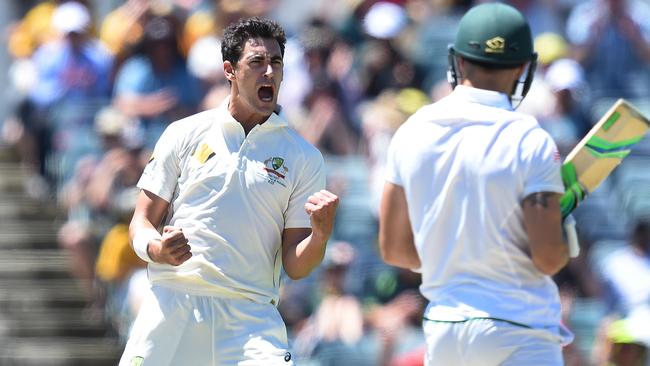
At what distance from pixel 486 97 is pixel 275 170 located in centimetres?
92

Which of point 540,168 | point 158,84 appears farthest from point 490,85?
point 158,84

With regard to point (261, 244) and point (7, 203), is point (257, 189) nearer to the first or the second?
point (261, 244)

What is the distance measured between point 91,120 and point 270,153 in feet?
25.1

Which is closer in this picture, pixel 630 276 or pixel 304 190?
pixel 304 190

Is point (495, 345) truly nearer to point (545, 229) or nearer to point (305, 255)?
point (545, 229)

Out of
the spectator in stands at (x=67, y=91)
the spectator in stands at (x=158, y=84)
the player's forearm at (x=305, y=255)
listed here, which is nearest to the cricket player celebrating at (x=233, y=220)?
the player's forearm at (x=305, y=255)

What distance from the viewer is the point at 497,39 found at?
19.1ft

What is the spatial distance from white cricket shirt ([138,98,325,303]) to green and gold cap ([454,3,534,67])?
32.4 inches

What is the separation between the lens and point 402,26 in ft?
40.5

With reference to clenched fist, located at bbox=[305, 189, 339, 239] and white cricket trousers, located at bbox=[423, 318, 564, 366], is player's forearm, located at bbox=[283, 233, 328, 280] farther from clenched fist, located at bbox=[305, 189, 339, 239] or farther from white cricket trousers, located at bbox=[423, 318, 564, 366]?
white cricket trousers, located at bbox=[423, 318, 564, 366]

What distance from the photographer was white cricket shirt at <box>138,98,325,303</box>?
19.8 feet

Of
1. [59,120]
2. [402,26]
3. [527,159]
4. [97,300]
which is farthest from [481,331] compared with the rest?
[59,120]

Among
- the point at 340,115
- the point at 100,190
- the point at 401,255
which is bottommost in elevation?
the point at 100,190

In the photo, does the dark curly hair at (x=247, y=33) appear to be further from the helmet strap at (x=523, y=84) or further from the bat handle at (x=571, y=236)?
the bat handle at (x=571, y=236)
